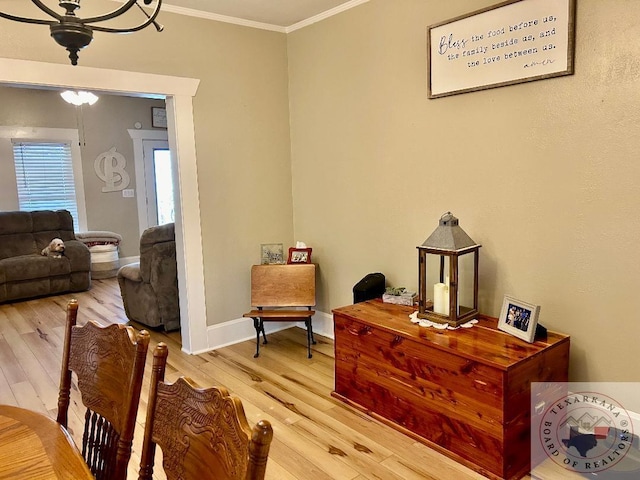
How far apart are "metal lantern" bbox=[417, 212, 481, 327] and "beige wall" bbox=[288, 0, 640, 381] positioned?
116mm

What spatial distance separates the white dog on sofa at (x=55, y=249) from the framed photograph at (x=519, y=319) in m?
5.38

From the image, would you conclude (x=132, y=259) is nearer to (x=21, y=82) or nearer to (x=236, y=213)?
(x=236, y=213)

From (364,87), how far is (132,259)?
5.32 metres

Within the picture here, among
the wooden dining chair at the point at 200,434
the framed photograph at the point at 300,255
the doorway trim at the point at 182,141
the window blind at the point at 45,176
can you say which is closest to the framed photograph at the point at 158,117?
the window blind at the point at 45,176

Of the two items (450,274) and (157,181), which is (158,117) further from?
(450,274)

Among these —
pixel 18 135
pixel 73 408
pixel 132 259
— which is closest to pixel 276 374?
pixel 73 408

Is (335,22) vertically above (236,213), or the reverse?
(335,22)

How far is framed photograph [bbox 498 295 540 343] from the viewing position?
2275mm

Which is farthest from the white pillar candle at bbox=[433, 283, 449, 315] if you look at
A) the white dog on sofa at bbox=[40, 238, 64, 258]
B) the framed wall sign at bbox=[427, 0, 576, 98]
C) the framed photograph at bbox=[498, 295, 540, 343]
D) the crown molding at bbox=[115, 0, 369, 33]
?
the white dog on sofa at bbox=[40, 238, 64, 258]

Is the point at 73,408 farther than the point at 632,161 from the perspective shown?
Yes

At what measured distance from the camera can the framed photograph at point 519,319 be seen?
2.28 meters

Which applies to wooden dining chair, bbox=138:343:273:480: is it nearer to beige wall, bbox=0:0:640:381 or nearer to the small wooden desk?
the small wooden desk

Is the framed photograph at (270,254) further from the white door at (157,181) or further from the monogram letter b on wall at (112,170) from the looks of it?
the monogram letter b on wall at (112,170)

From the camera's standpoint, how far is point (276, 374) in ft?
10.9
